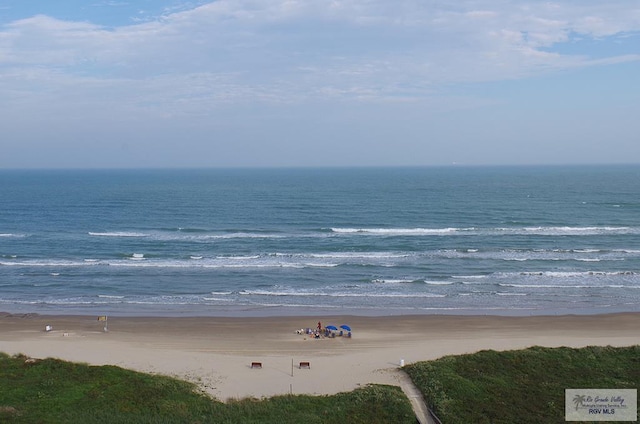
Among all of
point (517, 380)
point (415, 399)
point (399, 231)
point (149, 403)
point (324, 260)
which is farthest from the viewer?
point (399, 231)

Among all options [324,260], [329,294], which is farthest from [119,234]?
[329,294]

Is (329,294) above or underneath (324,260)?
underneath

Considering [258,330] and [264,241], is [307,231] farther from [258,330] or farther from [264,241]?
[258,330]

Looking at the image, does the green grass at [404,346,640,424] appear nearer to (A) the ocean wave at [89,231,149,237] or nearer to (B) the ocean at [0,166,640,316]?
(B) the ocean at [0,166,640,316]

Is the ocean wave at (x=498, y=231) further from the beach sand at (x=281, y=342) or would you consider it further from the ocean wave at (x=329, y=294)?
the beach sand at (x=281, y=342)

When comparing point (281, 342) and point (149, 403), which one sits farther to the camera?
point (281, 342)

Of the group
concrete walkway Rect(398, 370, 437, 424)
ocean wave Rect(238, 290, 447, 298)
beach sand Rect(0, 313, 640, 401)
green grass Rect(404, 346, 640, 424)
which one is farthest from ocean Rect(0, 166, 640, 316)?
concrete walkway Rect(398, 370, 437, 424)

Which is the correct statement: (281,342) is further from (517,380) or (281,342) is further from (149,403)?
(517,380)
